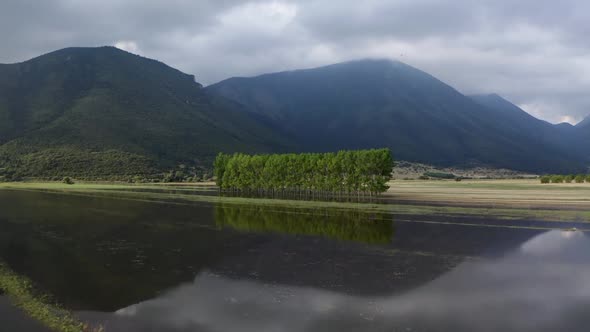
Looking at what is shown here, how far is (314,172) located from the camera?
10444 cm

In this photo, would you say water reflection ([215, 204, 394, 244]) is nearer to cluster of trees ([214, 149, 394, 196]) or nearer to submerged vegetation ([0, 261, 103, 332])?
submerged vegetation ([0, 261, 103, 332])

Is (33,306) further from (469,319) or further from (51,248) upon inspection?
(469,319)

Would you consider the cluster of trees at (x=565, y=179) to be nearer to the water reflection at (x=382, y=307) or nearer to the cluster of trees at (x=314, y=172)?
the cluster of trees at (x=314, y=172)

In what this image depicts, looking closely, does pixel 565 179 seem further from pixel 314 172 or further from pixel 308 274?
pixel 308 274

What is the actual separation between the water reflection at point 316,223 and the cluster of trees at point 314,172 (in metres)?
28.8

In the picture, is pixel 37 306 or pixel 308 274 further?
pixel 308 274

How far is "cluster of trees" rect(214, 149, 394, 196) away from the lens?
94.5 meters

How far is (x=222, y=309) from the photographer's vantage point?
21812 mm

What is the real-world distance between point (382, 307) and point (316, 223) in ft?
104

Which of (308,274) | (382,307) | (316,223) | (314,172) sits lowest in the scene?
(382,307)

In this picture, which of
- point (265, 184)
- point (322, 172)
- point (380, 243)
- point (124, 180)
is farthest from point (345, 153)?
point (124, 180)

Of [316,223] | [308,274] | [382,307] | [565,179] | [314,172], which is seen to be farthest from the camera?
[565,179]

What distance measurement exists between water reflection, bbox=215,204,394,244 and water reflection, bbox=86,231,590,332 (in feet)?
50.8

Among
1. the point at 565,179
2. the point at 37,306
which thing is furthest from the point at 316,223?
the point at 565,179
